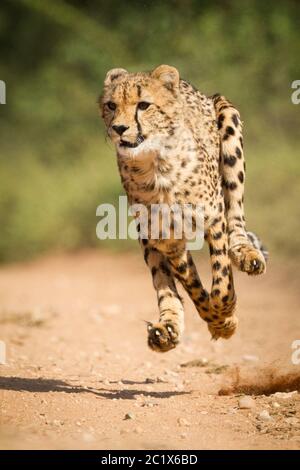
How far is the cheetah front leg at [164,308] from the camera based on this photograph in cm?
478

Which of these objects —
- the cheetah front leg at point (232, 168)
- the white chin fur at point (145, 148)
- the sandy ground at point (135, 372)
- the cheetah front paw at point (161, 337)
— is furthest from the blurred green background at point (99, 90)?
the cheetah front paw at point (161, 337)

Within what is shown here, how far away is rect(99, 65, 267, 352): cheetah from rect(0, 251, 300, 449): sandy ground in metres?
0.40

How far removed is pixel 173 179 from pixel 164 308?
654 mm

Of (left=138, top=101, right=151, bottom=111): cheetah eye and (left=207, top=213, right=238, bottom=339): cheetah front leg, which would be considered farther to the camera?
(left=207, top=213, right=238, bottom=339): cheetah front leg

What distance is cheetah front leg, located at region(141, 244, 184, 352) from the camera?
4.78 m

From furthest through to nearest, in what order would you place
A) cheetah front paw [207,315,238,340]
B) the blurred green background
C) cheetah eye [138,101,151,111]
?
the blurred green background
cheetah front paw [207,315,238,340]
cheetah eye [138,101,151,111]

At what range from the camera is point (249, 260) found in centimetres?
493

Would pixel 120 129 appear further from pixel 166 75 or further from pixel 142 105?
pixel 166 75

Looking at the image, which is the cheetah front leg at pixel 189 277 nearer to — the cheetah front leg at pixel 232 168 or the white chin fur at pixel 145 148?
the cheetah front leg at pixel 232 168

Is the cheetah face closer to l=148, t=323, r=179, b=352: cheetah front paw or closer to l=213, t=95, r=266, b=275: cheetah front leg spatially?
l=213, t=95, r=266, b=275: cheetah front leg

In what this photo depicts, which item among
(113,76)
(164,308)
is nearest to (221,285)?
(164,308)

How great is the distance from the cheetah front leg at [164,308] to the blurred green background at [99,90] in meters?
5.94

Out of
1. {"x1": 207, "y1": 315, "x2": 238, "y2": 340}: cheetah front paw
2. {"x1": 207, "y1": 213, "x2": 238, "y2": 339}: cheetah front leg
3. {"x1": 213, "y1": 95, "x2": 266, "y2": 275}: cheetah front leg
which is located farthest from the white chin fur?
{"x1": 207, "y1": 315, "x2": 238, "y2": 340}: cheetah front paw

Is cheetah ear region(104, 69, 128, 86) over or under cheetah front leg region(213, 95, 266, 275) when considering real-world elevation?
over
